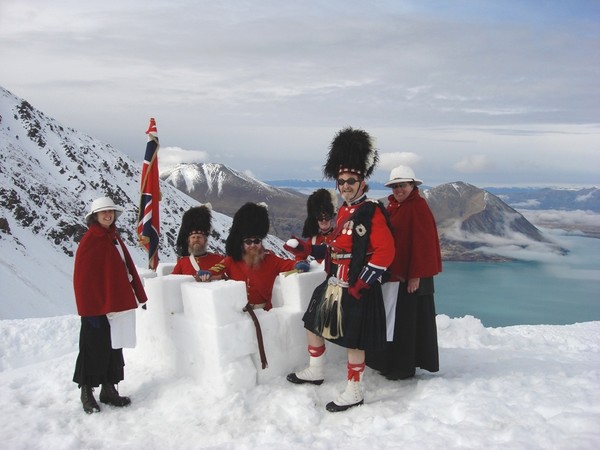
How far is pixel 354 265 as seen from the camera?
4336 mm

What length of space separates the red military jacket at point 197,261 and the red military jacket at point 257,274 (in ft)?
1.08

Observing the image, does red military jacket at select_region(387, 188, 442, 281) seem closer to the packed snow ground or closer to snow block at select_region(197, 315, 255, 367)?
the packed snow ground

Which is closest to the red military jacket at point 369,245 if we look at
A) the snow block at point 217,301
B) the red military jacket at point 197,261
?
the snow block at point 217,301

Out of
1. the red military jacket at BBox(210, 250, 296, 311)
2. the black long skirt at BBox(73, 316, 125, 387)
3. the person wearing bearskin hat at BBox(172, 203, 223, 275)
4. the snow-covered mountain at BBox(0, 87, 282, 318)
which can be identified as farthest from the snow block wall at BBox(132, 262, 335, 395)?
the snow-covered mountain at BBox(0, 87, 282, 318)

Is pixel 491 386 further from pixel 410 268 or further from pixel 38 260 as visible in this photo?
pixel 38 260

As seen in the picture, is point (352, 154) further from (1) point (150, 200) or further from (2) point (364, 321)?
(1) point (150, 200)

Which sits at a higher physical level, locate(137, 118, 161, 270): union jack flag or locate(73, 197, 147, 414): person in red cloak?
locate(137, 118, 161, 270): union jack flag

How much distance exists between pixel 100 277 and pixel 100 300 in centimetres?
21

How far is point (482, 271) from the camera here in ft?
328

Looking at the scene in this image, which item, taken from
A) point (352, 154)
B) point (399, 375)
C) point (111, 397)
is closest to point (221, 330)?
point (111, 397)

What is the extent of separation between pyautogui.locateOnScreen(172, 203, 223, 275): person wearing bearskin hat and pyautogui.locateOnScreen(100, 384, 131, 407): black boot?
1.46m

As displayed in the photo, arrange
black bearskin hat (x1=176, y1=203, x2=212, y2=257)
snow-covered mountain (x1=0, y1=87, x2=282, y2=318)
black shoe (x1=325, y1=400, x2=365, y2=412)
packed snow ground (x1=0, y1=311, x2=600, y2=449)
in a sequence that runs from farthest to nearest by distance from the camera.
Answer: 1. snow-covered mountain (x1=0, y1=87, x2=282, y2=318)
2. black bearskin hat (x1=176, y1=203, x2=212, y2=257)
3. black shoe (x1=325, y1=400, x2=365, y2=412)
4. packed snow ground (x1=0, y1=311, x2=600, y2=449)

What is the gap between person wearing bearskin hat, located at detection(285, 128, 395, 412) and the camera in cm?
428

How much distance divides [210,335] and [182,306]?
766 millimetres
